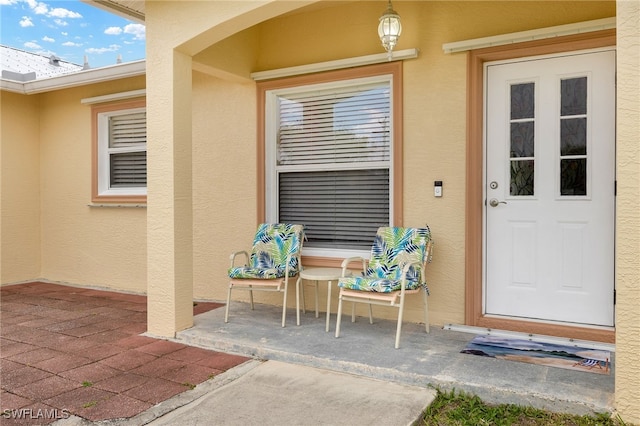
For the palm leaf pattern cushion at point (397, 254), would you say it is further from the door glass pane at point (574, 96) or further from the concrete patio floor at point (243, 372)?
Answer: the door glass pane at point (574, 96)

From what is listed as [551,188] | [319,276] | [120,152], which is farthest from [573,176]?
[120,152]

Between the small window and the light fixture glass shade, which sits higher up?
the light fixture glass shade

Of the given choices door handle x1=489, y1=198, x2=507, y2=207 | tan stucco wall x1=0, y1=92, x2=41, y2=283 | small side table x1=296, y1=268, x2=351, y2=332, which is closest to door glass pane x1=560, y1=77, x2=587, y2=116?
door handle x1=489, y1=198, x2=507, y2=207

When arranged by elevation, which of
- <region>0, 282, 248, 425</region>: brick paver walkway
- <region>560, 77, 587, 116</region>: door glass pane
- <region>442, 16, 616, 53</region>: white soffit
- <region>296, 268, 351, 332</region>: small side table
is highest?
<region>442, 16, 616, 53</region>: white soffit

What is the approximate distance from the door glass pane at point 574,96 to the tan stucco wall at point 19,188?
689 centimetres

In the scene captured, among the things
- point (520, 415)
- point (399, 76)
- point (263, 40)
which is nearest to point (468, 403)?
point (520, 415)

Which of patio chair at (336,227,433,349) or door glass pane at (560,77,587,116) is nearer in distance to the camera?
patio chair at (336,227,433,349)

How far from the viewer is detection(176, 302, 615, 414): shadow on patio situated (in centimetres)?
274

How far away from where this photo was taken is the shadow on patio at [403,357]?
108 inches

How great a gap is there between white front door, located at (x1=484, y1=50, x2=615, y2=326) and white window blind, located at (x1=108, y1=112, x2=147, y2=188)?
4332 millimetres

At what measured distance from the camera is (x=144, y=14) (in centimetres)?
455

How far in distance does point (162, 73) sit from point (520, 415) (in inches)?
145

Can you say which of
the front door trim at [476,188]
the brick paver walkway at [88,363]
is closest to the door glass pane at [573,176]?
the front door trim at [476,188]

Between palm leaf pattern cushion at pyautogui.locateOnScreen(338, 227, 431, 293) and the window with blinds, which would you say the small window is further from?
palm leaf pattern cushion at pyautogui.locateOnScreen(338, 227, 431, 293)
